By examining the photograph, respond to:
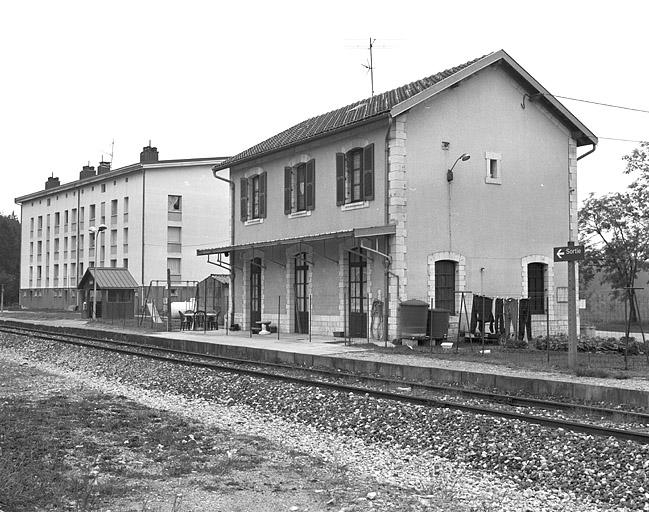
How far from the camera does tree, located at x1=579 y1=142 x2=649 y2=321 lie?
122ft

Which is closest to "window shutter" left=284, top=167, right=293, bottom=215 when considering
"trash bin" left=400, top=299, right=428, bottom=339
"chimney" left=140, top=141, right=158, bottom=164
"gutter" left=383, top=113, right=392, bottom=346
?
"gutter" left=383, top=113, right=392, bottom=346

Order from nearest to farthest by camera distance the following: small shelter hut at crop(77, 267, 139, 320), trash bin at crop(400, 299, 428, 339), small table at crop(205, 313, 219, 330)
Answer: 1. trash bin at crop(400, 299, 428, 339)
2. small table at crop(205, 313, 219, 330)
3. small shelter hut at crop(77, 267, 139, 320)

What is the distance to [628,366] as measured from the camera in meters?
15.0

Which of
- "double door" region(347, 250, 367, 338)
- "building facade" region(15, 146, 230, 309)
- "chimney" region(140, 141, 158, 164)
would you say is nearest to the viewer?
"double door" region(347, 250, 367, 338)

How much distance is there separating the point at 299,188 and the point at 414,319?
7.36 m

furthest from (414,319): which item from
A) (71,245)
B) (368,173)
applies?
(71,245)

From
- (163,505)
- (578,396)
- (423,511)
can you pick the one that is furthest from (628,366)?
(163,505)

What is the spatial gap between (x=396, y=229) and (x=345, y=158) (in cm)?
335

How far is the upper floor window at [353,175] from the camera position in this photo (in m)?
21.7

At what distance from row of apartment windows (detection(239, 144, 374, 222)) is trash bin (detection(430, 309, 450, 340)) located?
3.80 metres

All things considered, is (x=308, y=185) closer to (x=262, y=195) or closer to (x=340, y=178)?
(x=340, y=178)

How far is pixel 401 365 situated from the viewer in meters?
14.9

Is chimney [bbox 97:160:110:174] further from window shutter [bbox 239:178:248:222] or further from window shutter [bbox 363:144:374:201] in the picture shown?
window shutter [bbox 363:144:374:201]

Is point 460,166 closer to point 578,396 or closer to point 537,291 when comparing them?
point 537,291
